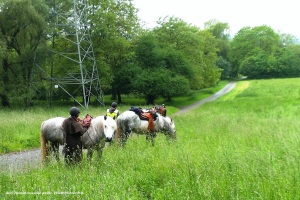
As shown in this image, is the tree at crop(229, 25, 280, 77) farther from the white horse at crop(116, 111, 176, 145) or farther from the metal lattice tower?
the white horse at crop(116, 111, 176, 145)

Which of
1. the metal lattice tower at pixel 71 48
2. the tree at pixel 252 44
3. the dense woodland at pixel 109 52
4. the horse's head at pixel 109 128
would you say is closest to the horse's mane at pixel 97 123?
the horse's head at pixel 109 128

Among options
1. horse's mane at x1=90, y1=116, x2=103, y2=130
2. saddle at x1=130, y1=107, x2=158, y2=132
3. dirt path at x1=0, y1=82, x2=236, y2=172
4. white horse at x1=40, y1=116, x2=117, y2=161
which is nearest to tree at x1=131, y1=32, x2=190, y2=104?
saddle at x1=130, y1=107, x2=158, y2=132

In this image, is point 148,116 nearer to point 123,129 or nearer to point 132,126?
point 132,126

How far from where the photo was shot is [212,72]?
55.6 metres

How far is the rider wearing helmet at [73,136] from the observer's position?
705cm

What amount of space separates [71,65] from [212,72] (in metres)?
30.1

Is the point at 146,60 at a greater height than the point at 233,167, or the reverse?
the point at 146,60

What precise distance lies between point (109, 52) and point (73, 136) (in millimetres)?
30618

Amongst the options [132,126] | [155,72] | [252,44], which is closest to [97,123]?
[132,126]

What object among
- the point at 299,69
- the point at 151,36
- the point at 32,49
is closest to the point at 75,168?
the point at 32,49

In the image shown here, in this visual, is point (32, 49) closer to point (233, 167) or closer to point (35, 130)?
point (35, 130)

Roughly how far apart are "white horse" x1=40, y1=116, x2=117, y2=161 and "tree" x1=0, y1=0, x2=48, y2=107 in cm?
1821

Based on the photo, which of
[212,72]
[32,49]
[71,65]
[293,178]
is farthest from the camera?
[212,72]

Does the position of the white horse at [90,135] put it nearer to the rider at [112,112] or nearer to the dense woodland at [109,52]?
the rider at [112,112]
